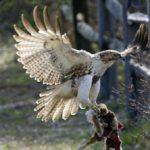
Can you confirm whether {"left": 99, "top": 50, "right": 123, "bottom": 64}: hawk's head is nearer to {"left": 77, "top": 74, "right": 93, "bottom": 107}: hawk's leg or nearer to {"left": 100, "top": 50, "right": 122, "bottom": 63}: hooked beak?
{"left": 100, "top": 50, "right": 122, "bottom": 63}: hooked beak

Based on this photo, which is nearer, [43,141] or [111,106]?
[43,141]

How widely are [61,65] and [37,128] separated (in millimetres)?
4891

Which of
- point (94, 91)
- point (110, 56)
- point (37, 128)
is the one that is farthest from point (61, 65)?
point (37, 128)

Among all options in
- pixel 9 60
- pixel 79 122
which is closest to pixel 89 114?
pixel 79 122

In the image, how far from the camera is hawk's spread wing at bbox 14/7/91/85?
812cm

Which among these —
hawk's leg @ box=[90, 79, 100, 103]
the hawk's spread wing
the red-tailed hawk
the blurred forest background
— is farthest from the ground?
the hawk's spread wing

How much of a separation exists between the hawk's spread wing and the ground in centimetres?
104

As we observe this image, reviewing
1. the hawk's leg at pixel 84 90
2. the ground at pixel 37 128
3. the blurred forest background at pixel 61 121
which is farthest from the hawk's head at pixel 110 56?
the ground at pixel 37 128

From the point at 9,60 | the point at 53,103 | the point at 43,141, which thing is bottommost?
the point at 9,60

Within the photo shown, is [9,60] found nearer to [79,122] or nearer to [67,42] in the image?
[79,122]

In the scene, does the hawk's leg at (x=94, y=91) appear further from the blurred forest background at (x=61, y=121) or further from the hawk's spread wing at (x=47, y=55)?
the blurred forest background at (x=61, y=121)

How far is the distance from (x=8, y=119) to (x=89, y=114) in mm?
6629

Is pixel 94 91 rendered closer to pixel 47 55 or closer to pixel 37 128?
pixel 47 55

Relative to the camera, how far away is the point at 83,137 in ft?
38.3
